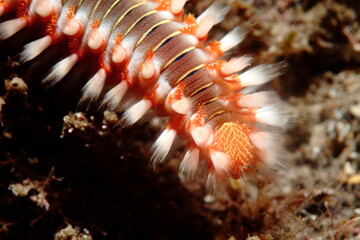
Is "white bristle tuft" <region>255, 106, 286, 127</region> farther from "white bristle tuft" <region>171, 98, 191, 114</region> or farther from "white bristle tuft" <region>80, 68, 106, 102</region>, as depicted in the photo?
"white bristle tuft" <region>80, 68, 106, 102</region>

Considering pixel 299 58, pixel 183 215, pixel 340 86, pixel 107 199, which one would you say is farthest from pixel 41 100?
pixel 340 86

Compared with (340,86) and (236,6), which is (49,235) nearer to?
(236,6)

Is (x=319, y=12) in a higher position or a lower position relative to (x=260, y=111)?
higher

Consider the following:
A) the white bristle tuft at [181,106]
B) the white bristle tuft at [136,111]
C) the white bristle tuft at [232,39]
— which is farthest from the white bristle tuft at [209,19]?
the white bristle tuft at [136,111]

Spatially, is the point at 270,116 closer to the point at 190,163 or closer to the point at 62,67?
the point at 190,163

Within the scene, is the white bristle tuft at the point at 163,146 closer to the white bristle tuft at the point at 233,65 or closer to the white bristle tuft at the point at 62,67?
the white bristle tuft at the point at 233,65

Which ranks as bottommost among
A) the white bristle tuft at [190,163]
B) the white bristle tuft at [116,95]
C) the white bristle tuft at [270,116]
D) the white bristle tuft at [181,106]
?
the white bristle tuft at [190,163]
